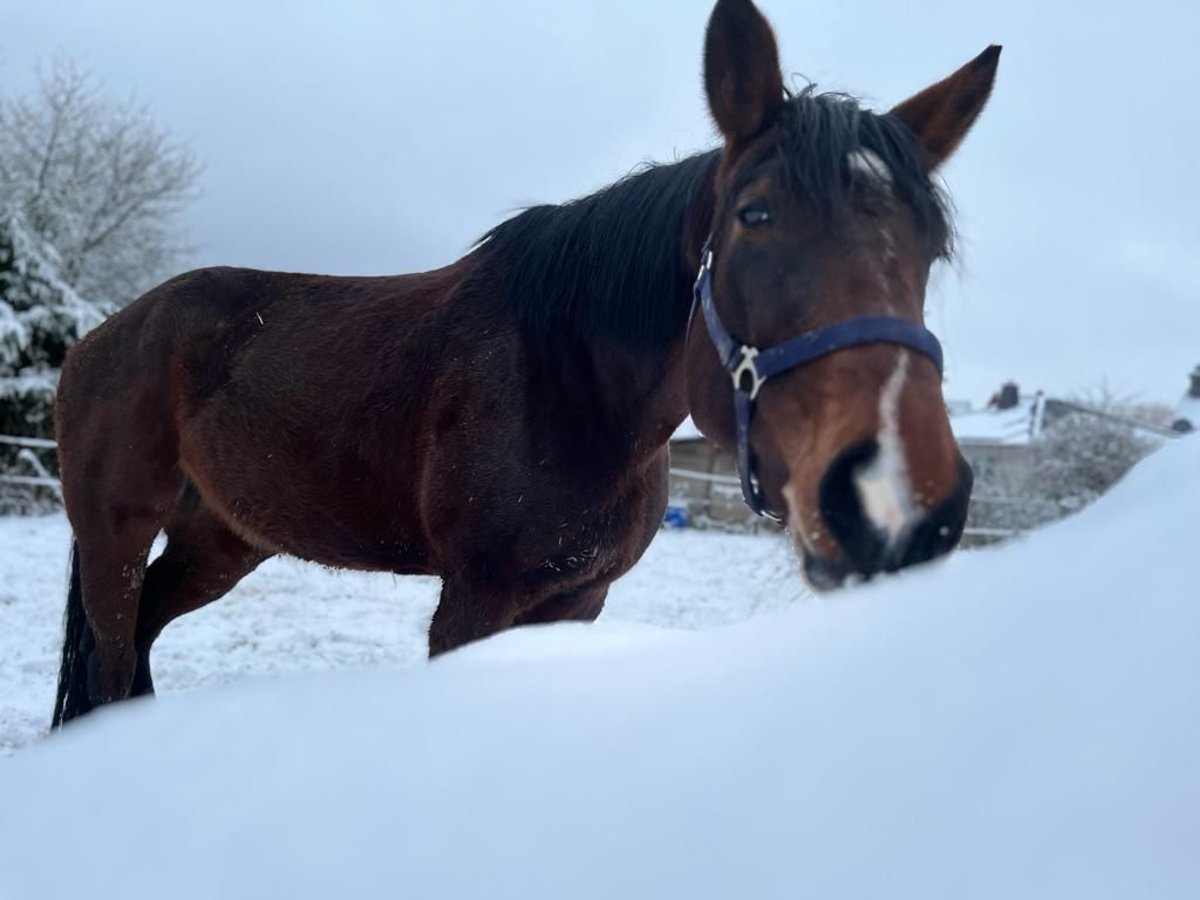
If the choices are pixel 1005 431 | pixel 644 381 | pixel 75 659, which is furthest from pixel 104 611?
pixel 1005 431

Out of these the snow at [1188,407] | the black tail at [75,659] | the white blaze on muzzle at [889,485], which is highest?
the white blaze on muzzle at [889,485]

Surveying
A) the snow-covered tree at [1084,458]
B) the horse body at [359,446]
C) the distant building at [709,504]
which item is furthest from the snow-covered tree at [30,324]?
the snow-covered tree at [1084,458]

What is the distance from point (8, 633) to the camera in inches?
219

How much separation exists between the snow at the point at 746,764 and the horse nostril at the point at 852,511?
812mm

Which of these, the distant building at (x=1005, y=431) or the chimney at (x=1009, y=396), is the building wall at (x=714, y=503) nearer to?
the distant building at (x=1005, y=431)

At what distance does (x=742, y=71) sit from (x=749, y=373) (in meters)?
0.77

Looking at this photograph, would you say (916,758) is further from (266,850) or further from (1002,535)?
(1002,535)

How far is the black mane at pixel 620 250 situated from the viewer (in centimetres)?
202

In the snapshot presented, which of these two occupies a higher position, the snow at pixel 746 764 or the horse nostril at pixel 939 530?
the snow at pixel 746 764

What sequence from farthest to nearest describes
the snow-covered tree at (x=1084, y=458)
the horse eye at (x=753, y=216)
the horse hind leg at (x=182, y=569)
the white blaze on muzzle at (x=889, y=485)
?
the snow-covered tree at (x=1084, y=458)
the horse hind leg at (x=182, y=569)
the horse eye at (x=753, y=216)
the white blaze on muzzle at (x=889, y=485)

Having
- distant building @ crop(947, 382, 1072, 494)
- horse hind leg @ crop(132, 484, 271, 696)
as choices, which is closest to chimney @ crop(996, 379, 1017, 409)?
distant building @ crop(947, 382, 1072, 494)

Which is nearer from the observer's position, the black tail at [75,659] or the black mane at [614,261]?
the black mane at [614,261]

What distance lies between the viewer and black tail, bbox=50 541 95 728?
11.3ft

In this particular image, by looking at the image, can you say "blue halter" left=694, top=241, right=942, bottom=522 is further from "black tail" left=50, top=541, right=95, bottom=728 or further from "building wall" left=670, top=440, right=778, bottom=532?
"building wall" left=670, top=440, right=778, bottom=532
